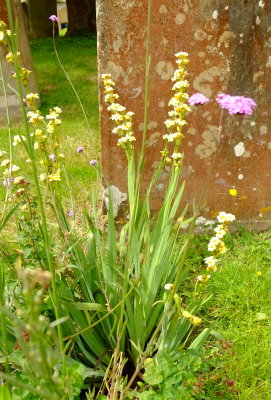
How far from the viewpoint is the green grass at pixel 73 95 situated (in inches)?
154

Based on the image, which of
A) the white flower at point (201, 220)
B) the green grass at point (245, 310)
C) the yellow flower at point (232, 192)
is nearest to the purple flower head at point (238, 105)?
the green grass at point (245, 310)

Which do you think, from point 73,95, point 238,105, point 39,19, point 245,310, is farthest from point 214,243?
point 39,19

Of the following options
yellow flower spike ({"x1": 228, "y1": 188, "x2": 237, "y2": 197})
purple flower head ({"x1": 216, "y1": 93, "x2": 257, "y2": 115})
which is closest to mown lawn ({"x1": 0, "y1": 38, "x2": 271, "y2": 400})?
yellow flower spike ({"x1": 228, "y1": 188, "x2": 237, "y2": 197})

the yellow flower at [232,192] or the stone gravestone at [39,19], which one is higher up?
the stone gravestone at [39,19]

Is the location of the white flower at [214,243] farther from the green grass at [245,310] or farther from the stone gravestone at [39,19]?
the stone gravestone at [39,19]

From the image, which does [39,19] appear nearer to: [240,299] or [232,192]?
[232,192]

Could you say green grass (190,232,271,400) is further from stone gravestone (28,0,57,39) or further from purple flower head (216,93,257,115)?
stone gravestone (28,0,57,39)

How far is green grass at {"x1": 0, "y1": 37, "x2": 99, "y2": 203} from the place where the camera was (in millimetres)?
3912

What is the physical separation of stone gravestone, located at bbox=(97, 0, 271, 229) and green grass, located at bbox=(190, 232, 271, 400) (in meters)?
0.33

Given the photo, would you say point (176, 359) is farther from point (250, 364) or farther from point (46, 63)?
point (46, 63)

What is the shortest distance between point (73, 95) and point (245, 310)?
421 cm

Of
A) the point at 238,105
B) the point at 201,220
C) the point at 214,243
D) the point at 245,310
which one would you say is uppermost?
the point at 238,105

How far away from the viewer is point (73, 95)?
5.85 m

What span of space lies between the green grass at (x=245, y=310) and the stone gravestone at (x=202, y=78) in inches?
12.9
